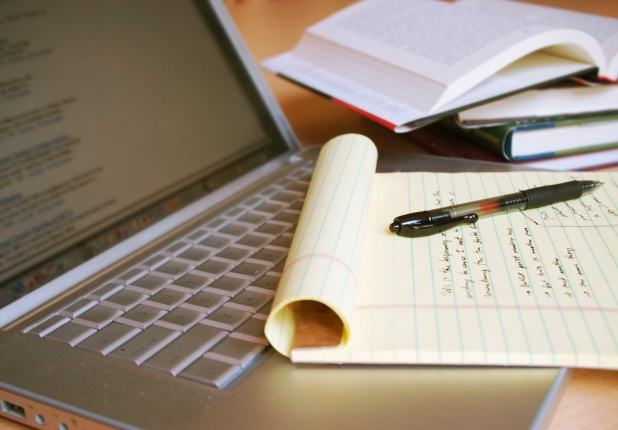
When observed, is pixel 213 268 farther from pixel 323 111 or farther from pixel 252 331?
pixel 323 111

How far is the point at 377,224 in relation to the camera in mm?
492

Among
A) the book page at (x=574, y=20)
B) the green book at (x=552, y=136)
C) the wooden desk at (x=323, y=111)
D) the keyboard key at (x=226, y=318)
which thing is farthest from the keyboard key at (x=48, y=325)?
the book page at (x=574, y=20)

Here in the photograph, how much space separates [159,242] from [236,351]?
0.63 feet

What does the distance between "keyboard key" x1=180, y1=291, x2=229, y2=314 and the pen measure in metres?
0.14

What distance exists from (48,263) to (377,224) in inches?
10.3

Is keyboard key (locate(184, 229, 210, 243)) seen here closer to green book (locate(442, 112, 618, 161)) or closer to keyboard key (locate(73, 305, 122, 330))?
keyboard key (locate(73, 305, 122, 330))

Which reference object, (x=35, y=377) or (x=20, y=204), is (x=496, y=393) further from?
(x=20, y=204)

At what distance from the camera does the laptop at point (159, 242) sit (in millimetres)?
343

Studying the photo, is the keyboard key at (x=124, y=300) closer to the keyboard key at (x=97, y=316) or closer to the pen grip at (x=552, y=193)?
the keyboard key at (x=97, y=316)

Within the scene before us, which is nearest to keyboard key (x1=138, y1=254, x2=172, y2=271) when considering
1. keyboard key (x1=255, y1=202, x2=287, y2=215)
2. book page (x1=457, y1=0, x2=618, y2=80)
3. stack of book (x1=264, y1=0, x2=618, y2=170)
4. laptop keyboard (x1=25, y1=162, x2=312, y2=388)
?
laptop keyboard (x1=25, y1=162, x2=312, y2=388)

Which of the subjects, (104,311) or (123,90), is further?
(123,90)

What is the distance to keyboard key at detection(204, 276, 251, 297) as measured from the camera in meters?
0.44

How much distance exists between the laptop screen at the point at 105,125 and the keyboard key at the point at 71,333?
0.24ft

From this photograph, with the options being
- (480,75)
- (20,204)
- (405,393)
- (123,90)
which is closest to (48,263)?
(20,204)
